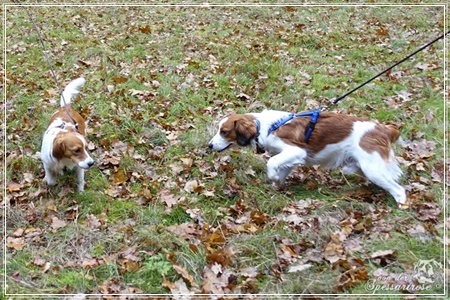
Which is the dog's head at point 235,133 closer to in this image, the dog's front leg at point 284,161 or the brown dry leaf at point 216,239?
the dog's front leg at point 284,161

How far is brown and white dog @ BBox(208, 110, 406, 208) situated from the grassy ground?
0.80 feet

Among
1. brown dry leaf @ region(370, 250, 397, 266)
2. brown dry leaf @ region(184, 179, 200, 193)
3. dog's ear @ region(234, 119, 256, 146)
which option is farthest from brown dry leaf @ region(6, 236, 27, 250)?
brown dry leaf @ region(370, 250, 397, 266)

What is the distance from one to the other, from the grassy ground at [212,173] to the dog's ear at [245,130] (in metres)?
0.46

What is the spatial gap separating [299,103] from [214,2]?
6215 mm

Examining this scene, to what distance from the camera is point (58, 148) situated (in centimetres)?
520

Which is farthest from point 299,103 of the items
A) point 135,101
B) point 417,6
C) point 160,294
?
point 417,6

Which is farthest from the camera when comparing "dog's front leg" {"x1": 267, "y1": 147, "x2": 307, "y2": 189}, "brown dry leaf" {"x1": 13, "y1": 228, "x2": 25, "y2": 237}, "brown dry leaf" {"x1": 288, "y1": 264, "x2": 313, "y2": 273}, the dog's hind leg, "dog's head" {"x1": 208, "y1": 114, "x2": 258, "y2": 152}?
"dog's head" {"x1": 208, "y1": 114, "x2": 258, "y2": 152}

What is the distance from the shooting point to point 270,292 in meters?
3.82

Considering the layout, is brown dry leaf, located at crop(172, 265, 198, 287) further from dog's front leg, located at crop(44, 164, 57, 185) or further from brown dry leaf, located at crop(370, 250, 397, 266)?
dog's front leg, located at crop(44, 164, 57, 185)

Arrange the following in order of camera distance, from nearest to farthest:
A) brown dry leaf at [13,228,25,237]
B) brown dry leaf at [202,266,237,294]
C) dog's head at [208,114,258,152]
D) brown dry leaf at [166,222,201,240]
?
brown dry leaf at [202,266,237,294] → brown dry leaf at [166,222,201,240] → brown dry leaf at [13,228,25,237] → dog's head at [208,114,258,152]

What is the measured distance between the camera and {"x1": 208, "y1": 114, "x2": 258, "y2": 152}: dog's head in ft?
18.0

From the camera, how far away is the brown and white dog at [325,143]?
504 centimetres

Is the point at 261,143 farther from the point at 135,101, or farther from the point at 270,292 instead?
the point at 135,101

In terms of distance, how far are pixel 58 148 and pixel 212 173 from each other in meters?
1.88
